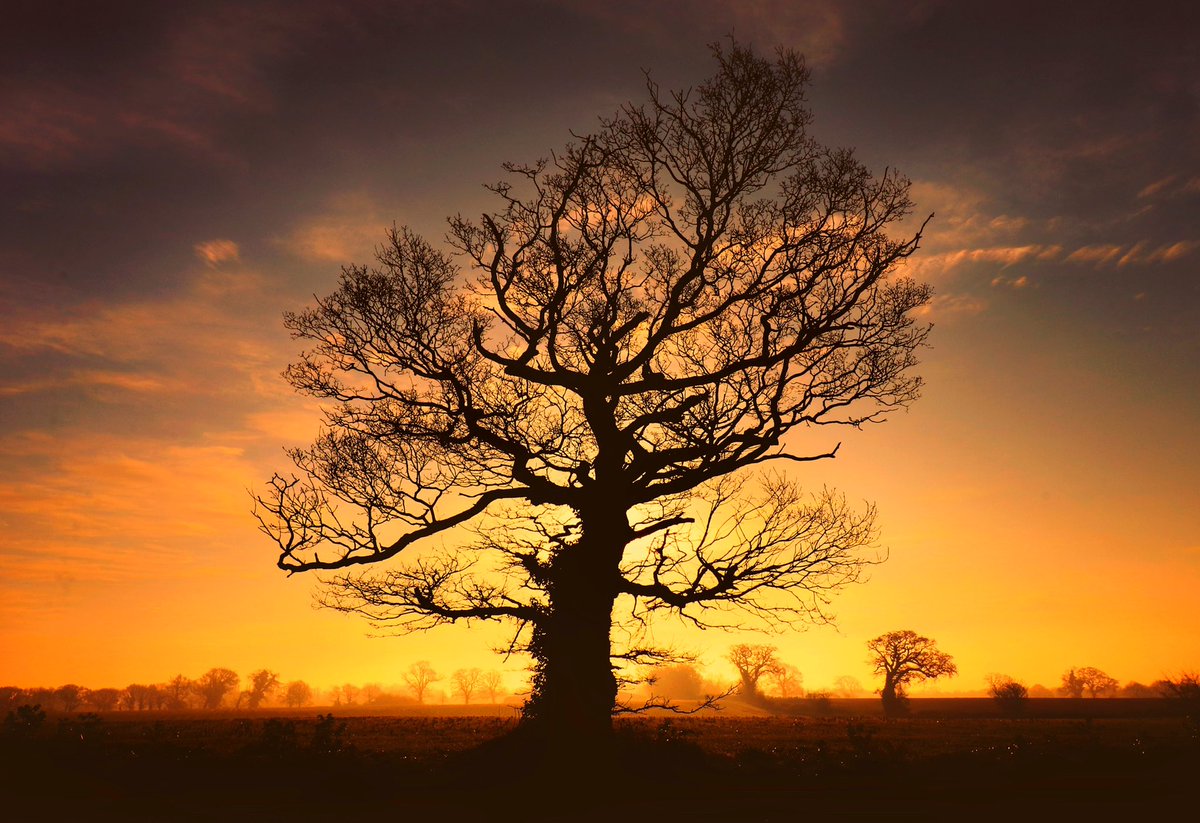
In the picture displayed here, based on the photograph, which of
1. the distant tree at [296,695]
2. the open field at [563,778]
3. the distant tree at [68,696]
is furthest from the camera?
the distant tree at [296,695]

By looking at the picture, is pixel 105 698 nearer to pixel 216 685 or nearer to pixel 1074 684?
pixel 216 685

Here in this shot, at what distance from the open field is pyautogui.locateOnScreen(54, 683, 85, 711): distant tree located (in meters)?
114

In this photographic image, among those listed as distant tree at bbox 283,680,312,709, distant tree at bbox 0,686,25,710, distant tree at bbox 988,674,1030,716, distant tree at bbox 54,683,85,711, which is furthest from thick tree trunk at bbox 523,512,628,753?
distant tree at bbox 283,680,312,709

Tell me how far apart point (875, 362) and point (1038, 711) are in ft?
164

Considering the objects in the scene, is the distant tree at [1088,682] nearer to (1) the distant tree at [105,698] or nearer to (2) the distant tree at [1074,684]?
(2) the distant tree at [1074,684]

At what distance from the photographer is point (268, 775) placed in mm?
13727

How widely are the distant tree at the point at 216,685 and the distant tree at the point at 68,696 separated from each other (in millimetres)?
15781

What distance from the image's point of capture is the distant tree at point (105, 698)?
116 metres

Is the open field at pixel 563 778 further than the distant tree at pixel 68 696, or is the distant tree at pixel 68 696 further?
the distant tree at pixel 68 696

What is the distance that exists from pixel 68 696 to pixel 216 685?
63.8ft

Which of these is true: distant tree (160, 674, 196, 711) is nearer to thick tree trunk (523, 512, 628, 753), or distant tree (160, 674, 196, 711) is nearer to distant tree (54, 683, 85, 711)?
distant tree (54, 683, 85, 711)

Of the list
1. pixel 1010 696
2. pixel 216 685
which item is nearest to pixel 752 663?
pixel 1010 696

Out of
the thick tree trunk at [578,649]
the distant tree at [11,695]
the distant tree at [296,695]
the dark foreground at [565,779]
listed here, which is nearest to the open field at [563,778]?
the dark foreground at [565,779]

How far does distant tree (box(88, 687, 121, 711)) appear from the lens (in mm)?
115688
